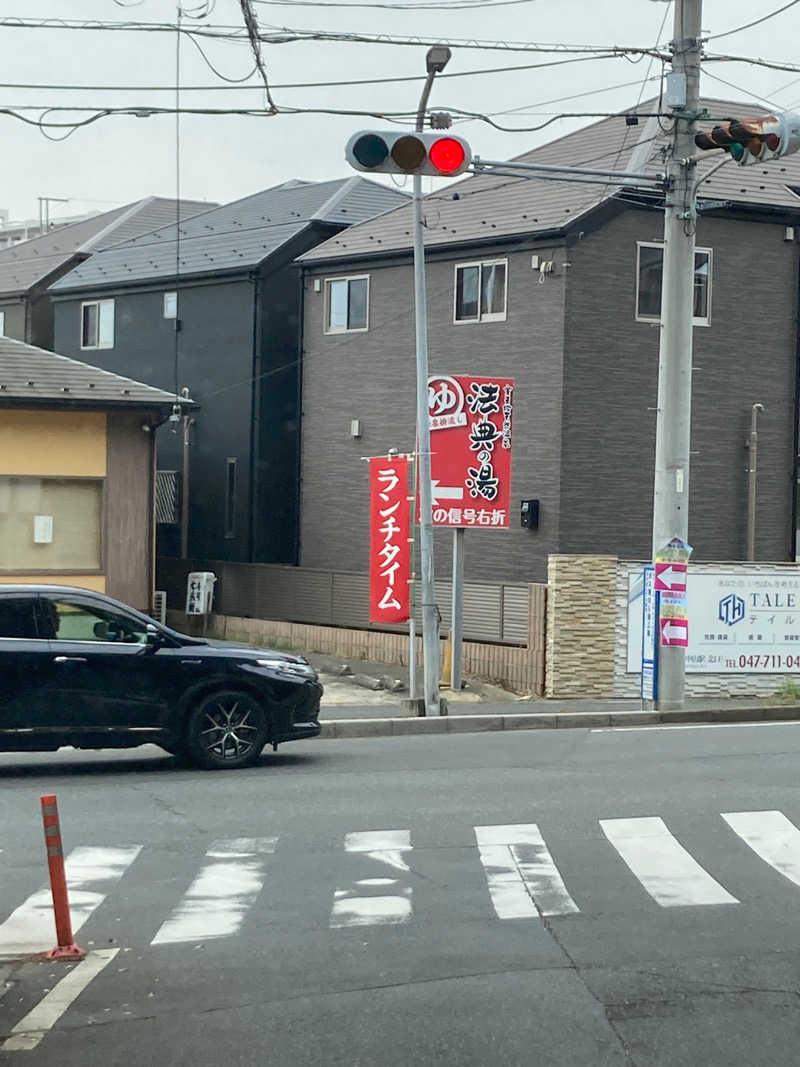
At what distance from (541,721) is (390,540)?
392 centimetres

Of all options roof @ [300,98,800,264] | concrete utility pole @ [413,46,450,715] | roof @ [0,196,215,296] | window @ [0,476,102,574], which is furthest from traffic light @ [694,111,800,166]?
roof @ [0,196,215,296]

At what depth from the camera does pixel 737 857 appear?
10.4m

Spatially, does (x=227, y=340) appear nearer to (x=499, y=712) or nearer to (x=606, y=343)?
(x=606, y=343)

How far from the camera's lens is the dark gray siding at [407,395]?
2756 cm

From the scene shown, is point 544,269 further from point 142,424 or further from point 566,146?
point 142,424

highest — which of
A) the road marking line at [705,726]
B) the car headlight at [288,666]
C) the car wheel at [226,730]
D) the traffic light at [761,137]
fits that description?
the traffic light at [761,137]

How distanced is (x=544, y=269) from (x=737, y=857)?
720 inches

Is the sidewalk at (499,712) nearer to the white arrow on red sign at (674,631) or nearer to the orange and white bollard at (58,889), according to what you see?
the white arrow on red sign at (674,631)

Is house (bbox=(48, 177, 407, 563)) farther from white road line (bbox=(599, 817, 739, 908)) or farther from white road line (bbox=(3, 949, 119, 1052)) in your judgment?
white road line (bbox=(3, 949, 119, 1052))

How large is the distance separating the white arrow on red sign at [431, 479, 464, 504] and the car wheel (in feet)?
24.5

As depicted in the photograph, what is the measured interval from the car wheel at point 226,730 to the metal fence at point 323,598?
889 centimetres

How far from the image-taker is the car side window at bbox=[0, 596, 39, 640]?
14.0 meters

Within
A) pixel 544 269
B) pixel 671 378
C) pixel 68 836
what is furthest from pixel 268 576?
Result: pixel 68 836

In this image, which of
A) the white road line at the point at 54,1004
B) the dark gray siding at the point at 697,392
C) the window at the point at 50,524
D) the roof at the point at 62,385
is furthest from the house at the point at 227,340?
the white road line at the point at 54,1004
